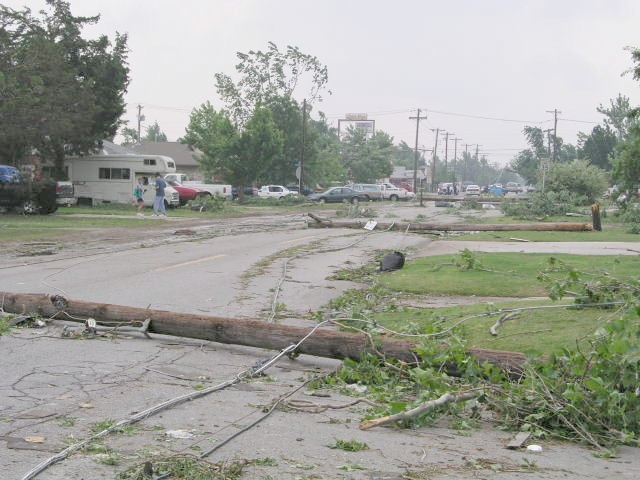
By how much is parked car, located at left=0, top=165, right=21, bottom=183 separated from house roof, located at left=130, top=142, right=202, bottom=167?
47.8m

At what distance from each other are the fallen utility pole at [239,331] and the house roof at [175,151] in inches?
2956

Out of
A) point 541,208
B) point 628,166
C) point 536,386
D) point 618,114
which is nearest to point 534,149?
point 618,114

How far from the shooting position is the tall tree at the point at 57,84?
1182 inches

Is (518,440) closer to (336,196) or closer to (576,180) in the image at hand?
(576,180)

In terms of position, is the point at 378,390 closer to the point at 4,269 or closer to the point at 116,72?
the point at 4,269

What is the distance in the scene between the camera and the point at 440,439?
Answer: 19.7ft

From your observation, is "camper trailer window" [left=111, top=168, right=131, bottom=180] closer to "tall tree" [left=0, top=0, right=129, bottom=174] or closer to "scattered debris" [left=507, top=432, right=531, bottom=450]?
"tall tree" [left=0, top=0, right=129, bottom=174]

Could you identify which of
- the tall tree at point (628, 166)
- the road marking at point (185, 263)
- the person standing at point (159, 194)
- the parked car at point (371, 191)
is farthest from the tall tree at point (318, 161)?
the road marking at point (185, 263)

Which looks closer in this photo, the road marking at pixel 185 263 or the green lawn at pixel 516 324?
the green lawn at pixel 516 324

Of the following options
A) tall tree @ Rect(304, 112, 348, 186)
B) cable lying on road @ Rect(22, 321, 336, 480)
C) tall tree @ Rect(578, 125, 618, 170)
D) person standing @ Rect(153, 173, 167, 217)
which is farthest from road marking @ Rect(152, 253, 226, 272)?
tall tree @ Rect(578, 125, 618, 170)

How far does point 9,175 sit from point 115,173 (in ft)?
32.3

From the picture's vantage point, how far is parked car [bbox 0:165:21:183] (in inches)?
1305

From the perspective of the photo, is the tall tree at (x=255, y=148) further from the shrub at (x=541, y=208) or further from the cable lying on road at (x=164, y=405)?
the cable lying on road at (x=164, y=405)

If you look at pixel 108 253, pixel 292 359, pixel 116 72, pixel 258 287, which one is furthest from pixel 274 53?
pixel 292 359
